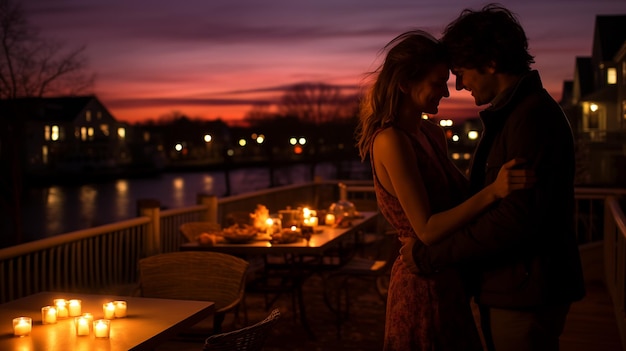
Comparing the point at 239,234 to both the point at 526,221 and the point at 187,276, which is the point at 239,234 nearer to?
the point at 187,276

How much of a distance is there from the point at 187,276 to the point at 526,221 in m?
2.84

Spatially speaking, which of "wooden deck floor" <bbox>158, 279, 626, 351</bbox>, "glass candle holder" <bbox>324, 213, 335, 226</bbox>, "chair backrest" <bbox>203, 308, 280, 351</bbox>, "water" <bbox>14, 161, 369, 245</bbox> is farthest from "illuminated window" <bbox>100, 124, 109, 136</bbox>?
"chair backrest" <bbox>203, 308, 280, 351</bbox>

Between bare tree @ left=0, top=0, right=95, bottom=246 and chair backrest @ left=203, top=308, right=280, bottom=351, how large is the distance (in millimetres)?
19142

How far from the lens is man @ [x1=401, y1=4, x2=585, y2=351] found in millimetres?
1853

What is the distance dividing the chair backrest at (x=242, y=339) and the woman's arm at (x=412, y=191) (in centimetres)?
78

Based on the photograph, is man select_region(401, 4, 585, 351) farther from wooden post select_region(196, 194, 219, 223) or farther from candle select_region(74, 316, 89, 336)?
wooden post select_region(196, 194, 219, 223)

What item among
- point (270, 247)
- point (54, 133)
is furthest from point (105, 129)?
point (270, 247)

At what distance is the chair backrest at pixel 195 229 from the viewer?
618 cm

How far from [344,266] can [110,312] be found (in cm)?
360

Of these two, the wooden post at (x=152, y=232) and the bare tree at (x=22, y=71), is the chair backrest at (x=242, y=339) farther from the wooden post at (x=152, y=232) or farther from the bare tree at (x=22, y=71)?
the bare tree at (x=22, y=71)

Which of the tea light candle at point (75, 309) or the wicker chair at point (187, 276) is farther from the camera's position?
the wicker chair at point (187, 276)

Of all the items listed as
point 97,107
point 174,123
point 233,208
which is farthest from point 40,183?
point 233,208

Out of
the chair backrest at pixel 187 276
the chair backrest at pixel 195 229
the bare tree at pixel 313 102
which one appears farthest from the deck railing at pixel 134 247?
the bare tree at pixel 313 102

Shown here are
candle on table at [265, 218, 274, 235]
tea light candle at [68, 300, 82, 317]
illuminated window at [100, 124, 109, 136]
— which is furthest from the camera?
illuminated window at [100, 124, 109, 136]
